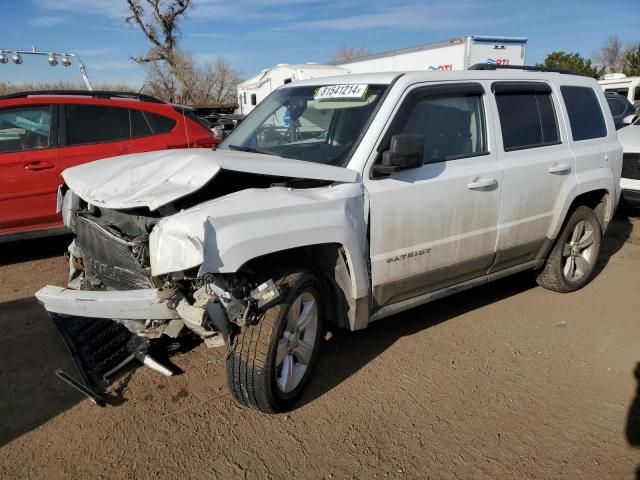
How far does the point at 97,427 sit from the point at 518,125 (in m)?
3.65

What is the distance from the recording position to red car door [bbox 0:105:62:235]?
5055mm

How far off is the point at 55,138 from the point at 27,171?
0.51 metres

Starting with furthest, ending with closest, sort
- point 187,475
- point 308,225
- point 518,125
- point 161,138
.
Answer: point 161,138 → point 518,125 → point 308,225 → point 187,475

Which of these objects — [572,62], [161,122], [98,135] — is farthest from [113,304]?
[572,62]

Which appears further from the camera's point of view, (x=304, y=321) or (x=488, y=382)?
(x=488, y=382)

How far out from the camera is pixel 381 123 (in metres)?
3.14

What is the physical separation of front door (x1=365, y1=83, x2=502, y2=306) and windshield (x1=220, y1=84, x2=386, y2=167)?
0.27 meters

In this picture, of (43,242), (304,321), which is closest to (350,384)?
(304,321)

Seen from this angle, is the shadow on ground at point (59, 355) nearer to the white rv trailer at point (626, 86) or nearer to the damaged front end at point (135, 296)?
the damaged front end at point (135, 296)

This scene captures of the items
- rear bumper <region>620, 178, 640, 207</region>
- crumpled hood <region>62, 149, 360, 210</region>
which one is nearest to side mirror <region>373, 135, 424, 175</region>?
crumpled hood <region>62, 149, 360, 210</region>

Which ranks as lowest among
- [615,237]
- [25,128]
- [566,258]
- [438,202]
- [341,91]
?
[615,237]

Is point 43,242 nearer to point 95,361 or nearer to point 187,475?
point 95,361

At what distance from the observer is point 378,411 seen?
2988 mm

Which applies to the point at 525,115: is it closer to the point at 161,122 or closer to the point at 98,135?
the point at 161,122
